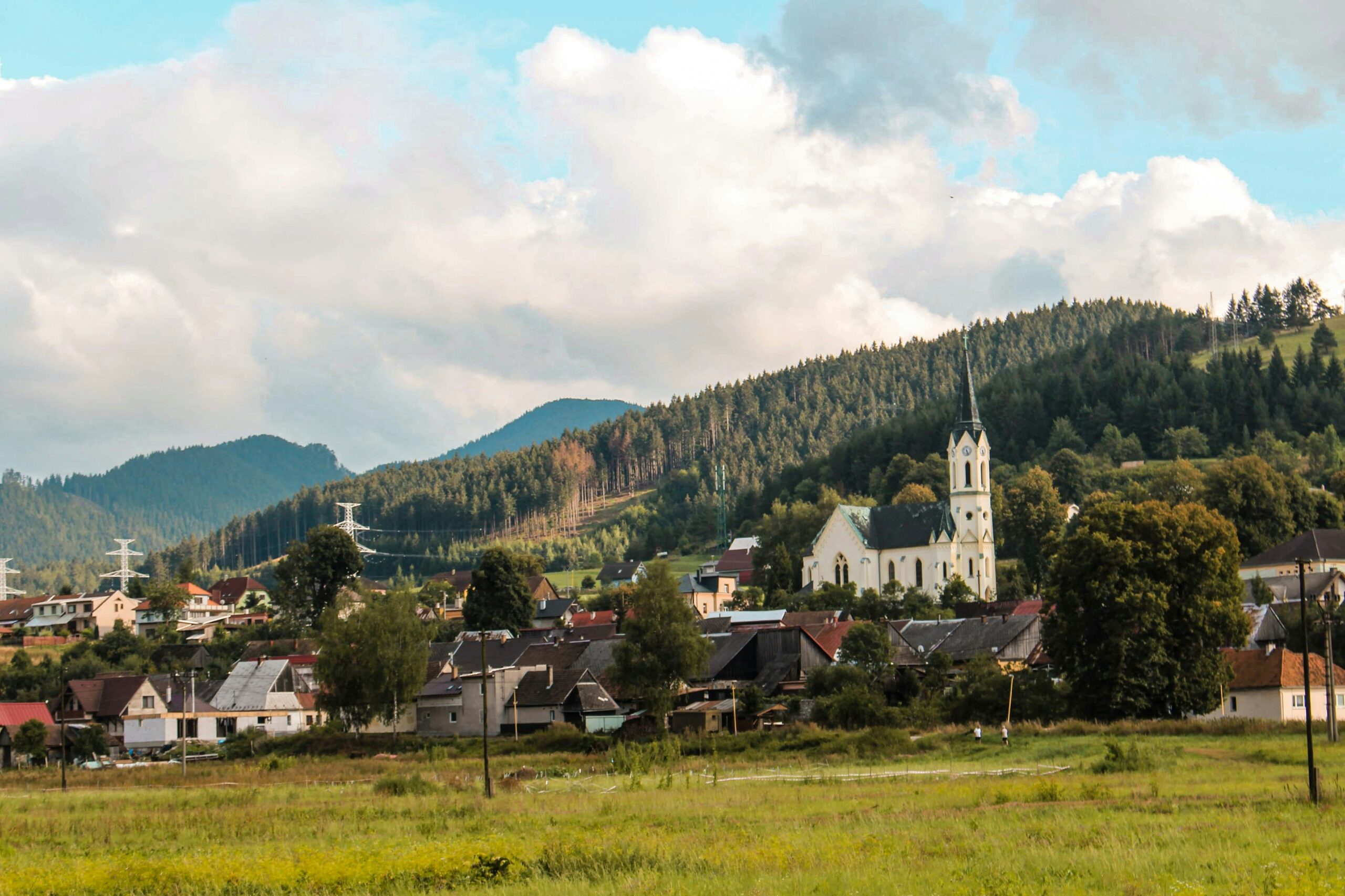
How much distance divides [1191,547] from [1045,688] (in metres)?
7.84

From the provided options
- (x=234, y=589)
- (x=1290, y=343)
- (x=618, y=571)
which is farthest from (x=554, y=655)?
(x=1290, y=343)

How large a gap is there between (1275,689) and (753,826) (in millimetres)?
33302

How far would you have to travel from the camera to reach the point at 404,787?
38.3 metres

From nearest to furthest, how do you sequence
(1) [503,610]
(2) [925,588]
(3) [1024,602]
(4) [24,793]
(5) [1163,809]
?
(5) [1163,809] < (4) [24,793] < (3) [1024,602] < (1) [503,610] < (2) [925,588]

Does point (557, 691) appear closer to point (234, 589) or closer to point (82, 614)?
point (82, 614)

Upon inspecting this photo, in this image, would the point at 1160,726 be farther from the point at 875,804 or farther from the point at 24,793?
the point at 24,793

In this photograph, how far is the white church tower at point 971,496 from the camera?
364 feet

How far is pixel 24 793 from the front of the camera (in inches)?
1737

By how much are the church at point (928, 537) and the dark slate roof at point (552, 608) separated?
2016 centimetres

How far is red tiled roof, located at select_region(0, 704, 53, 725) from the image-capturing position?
65.4m

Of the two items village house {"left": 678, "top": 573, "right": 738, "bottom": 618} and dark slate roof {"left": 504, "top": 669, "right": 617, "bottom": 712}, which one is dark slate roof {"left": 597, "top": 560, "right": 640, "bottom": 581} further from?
dark slate roof {"left": 504, "top": 669, "right": 617, "bottom": 712}

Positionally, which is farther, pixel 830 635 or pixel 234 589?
pixel 234 589

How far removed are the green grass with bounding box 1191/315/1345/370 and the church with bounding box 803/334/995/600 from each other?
6632cm

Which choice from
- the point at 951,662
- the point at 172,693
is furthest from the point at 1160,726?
the point at 172,693
